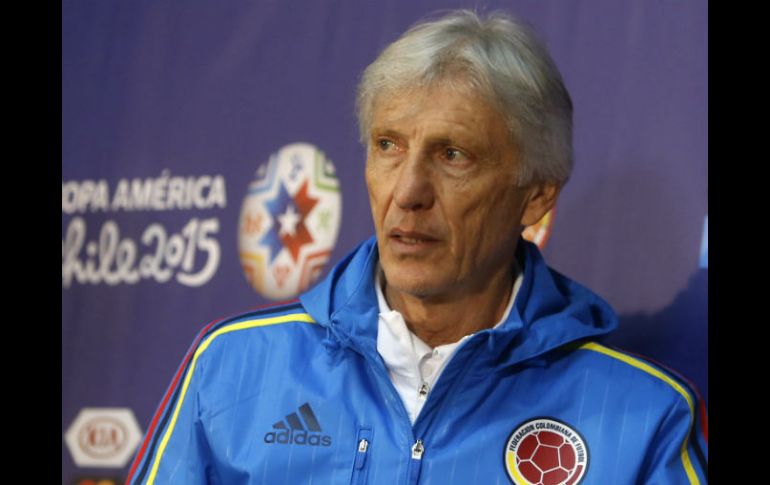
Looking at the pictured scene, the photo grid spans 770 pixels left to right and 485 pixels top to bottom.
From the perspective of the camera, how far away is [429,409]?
190 centimetres

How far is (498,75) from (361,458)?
0.80 m

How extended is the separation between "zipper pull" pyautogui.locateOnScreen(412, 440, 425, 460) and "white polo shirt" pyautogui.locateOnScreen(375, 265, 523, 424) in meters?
0.05

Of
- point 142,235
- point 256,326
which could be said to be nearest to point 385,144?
point 256,326

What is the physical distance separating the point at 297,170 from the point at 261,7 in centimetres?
48

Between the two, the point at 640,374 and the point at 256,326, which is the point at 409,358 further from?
the point at 640,374

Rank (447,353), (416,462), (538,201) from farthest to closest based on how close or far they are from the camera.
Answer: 1. (538,201)
2. (447,353)
3. (416,462)

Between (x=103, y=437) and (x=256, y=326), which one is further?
(x=103, y=437)

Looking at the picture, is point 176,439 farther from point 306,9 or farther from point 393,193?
point 306,9

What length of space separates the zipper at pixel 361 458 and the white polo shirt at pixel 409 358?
3.7 inches

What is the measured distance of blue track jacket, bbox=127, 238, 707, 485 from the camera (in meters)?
1.91

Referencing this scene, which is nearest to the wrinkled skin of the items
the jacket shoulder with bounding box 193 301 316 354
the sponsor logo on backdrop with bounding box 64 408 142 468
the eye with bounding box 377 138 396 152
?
the eye with bounding box 377 138 396 152

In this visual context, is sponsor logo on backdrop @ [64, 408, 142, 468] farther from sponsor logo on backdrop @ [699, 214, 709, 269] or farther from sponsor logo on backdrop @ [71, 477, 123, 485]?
sponsor logo on backdrop @ [699, 214, 709, 269]

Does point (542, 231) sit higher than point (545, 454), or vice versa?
point (542, 231)

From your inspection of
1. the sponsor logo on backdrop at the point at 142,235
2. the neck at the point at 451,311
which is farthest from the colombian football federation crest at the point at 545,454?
the sponsor logo on backdrop at the point at 142,235
